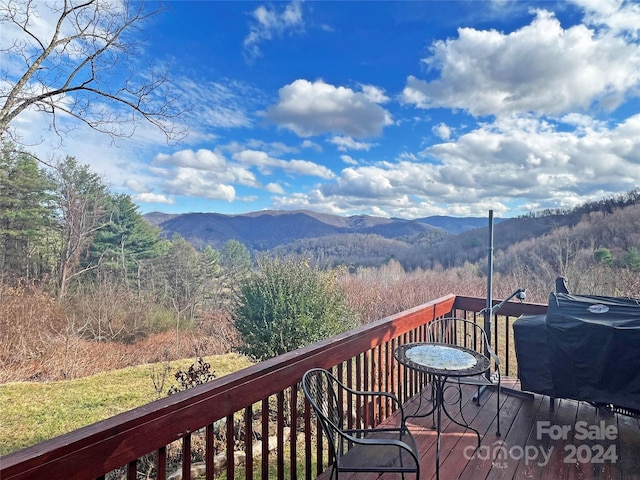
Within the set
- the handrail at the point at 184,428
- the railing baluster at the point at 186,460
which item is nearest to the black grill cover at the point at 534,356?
the handrail at the point at 184,428

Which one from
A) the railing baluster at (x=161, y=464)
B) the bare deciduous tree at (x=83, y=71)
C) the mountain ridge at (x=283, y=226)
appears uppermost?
the bare deciduous tree at (x=83, y=71)

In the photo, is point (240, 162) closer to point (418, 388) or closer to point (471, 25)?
point (471, 25)

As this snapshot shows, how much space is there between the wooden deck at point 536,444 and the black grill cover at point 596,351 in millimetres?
296

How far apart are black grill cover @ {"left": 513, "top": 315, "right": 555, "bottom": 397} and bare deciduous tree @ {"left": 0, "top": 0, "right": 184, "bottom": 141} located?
7.47 metres

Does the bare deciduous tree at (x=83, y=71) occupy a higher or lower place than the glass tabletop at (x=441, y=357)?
higher

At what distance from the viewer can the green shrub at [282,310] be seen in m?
5.51

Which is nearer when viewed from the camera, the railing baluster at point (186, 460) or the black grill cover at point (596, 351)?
the railing baluster at point (186, 460)

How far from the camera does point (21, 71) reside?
6.93 m

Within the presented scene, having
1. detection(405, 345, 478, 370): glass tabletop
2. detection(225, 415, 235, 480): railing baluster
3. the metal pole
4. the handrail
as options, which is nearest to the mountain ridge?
the metal pole

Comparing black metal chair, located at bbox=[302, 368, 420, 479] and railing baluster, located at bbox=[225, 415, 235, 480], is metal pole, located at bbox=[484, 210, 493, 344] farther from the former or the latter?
railing baluster, located at bbox=[225, 415, 235, 480]

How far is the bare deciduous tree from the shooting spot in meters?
6.80

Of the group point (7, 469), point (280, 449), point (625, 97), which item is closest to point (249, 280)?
point (280, 449)

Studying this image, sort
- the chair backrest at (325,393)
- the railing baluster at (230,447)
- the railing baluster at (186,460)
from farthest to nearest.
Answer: the chair backrest at (325,393)
the railing baluster at (230,447)
the railing baluster at (186,460)
